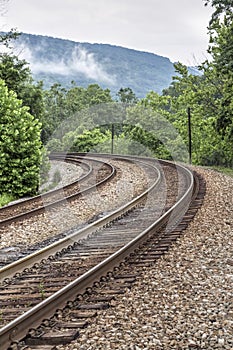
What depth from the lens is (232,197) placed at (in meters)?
15.2

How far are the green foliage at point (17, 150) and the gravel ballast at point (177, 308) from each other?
10.4 m

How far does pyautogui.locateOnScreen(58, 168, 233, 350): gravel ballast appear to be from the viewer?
16.0 ft

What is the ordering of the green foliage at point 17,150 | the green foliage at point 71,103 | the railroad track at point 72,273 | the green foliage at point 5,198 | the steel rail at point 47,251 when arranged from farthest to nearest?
the green foliage at point 71,103 → the green foliage at point 17,150 → the green foliage at point 5,198 → the steel rail at point 47,251 → the railroad track at point 72,273

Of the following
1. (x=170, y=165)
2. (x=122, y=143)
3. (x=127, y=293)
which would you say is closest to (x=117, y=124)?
(x=122, y=143)

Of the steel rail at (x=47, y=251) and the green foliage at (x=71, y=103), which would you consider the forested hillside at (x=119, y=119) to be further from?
the steel rail at (x=47, y=251)

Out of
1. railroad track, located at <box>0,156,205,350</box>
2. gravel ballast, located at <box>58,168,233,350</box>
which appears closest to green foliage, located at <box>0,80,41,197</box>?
railroad track, located at <box>0,156,205,350</box>

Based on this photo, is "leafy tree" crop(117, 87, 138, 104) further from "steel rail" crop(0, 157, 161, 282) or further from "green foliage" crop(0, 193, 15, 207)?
"steel rail" crop(0, 157, 161, 282)

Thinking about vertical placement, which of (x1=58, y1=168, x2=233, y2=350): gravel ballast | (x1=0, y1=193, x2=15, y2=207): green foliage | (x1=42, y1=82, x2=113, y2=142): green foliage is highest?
(x1=42, y1=82, x2=113, y2=142): green foliage

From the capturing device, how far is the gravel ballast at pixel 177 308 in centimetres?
488

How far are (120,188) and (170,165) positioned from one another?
851 cm

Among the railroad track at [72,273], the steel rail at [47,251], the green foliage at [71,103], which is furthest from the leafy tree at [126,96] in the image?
the steel rail at [47,251]

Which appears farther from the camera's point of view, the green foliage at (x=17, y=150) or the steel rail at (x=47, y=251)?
the green foliage at (x=17, y=150)

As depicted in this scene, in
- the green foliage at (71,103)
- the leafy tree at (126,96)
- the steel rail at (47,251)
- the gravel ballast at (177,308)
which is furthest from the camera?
the leafy tree at (126,96)

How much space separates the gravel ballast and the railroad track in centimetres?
25
